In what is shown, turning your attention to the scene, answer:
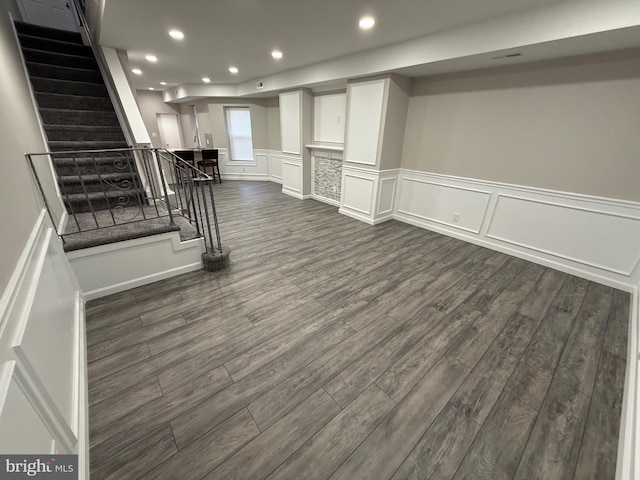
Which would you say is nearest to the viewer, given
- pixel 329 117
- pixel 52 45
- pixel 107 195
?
pixel 107 195

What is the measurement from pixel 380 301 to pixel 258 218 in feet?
9.75

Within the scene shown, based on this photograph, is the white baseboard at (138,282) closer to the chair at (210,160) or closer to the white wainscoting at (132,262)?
A: the white wainscoting at (132,262)

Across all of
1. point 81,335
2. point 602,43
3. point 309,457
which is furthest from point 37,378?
point 602,43

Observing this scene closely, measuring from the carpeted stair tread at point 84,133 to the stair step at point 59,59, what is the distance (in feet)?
4.14

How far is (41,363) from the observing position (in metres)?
1.04

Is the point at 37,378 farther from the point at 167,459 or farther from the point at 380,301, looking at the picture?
the point at 380,301

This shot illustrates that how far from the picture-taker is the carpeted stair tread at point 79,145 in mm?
3135

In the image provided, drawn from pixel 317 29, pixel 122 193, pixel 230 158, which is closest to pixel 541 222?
pixel 317 29

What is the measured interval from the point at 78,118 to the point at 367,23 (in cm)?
395

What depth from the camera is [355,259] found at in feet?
10.6

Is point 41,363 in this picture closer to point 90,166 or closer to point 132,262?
point 132,262

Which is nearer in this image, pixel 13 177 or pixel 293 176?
pixel 13 177

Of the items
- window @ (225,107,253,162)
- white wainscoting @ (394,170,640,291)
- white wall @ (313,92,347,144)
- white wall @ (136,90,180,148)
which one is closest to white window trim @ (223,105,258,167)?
window @ (225,107,253,162)

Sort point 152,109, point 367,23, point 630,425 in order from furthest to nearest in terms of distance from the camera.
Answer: point 152,109 → point 367,23 → point 630,425
